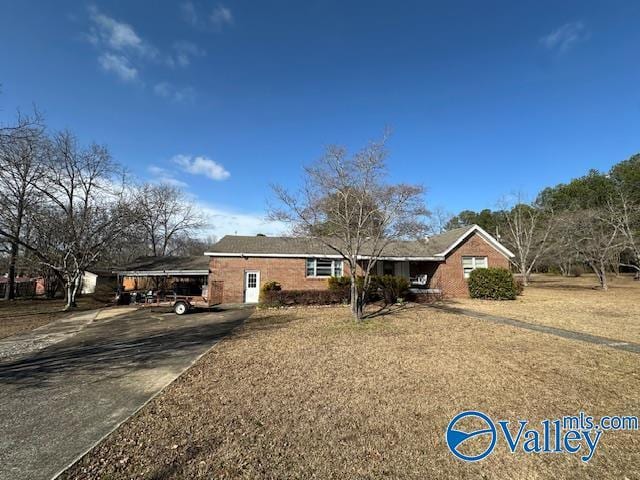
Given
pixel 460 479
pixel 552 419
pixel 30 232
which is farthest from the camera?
pixel 30 232

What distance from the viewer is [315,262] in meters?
20.5

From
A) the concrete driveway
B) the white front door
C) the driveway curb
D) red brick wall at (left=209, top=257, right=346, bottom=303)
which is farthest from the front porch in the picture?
the driveway curb

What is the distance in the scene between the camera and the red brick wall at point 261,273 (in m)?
19.2

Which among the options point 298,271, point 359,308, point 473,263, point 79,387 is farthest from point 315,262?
point 79,387

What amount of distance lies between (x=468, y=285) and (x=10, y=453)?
21.7 meters

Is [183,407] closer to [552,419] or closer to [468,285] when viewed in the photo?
[552,419]

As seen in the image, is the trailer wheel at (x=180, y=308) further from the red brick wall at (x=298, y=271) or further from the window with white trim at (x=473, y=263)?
the window with white trim at (x=473, y=263)

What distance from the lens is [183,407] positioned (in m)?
4.71

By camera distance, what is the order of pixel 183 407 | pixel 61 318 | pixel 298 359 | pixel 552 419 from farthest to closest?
pixel 61 318 < pixel 298 359 < pixel 183 407 < pixel 552 419

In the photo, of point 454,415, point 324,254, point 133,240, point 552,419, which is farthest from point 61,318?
point 552,419

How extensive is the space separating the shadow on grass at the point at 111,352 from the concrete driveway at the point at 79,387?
22mm

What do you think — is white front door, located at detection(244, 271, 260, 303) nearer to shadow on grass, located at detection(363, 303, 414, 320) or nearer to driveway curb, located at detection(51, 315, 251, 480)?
shadow on grass, located at detection(363, 303, 414, 320)

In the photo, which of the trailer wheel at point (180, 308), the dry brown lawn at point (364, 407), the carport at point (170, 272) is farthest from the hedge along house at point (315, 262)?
the dry brown lawn at point (364, 407)

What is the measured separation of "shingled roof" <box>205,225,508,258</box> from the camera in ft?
63.8
